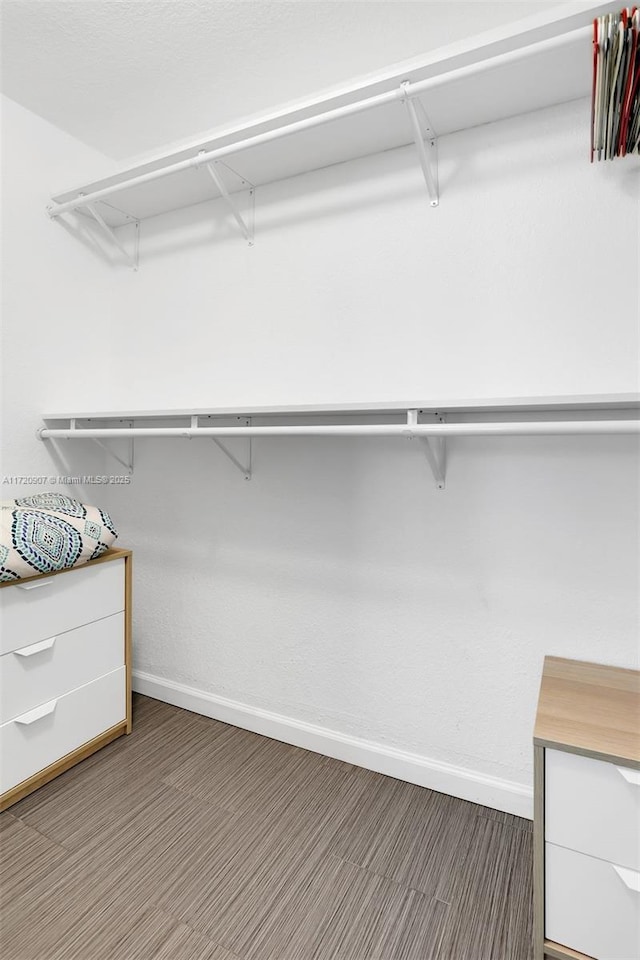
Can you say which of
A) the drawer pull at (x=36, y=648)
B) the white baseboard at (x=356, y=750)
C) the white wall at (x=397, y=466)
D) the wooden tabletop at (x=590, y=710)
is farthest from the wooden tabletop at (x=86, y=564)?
the wooden tabletop at (x=590, y=710)

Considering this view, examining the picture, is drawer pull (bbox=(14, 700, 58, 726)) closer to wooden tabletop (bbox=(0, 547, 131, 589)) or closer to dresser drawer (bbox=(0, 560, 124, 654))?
dresser drawer (bbox=(0, 560, 124, 654))

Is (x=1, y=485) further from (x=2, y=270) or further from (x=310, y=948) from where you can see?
(x=310, y=948)

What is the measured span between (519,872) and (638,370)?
4.60 ft

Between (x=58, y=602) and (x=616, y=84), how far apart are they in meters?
2.09

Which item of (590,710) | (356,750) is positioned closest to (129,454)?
(356,750)

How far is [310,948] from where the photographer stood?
46.3 inches

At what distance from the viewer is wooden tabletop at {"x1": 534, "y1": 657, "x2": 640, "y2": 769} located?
40.9 inches

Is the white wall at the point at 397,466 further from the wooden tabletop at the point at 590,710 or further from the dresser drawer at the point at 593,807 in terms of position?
the dresser drawer at the point at 593,807

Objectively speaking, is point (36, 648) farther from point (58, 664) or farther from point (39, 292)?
point (39, 292)

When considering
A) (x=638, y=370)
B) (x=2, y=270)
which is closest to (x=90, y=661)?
(x=2, y=270)

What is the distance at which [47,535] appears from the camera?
165 cm

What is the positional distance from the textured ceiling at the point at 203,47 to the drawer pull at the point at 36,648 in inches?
76.0

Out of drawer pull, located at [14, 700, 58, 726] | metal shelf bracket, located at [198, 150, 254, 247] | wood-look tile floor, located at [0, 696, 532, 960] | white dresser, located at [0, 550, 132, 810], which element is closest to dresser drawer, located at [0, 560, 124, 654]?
white dresser, located at [0, 550, 132, 810]

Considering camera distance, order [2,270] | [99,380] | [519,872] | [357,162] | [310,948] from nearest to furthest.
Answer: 1. [310,948]
2. [519,872]
3. [357,162]
4. [2,270]
5. [99,380]
